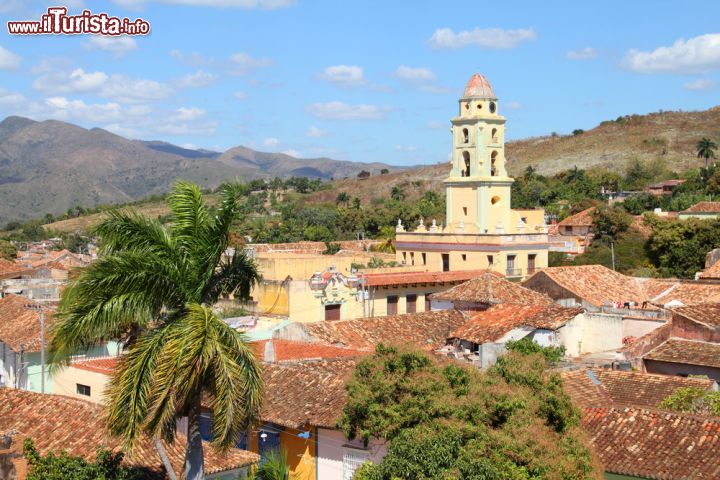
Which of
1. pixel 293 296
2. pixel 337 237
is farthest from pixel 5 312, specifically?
pixel 337 237

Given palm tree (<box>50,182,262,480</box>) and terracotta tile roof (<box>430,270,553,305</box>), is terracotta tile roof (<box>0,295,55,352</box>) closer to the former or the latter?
terracotta tile roof (<box>430,270,553,305</box>)

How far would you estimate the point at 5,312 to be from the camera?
28641 millimetres

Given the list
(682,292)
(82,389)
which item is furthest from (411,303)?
(82,389)

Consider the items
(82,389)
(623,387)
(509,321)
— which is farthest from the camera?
(509,321)

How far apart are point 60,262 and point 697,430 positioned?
44.1 m

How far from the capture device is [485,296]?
93.4ft

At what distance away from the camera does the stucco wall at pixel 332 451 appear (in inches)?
581

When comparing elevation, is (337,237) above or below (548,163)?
below

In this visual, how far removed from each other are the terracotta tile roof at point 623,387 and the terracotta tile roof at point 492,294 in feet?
33.3

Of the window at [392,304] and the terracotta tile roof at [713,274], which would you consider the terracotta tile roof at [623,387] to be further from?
the terracotta tile roof at [713,274]

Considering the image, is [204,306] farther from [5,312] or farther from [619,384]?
[5,312]

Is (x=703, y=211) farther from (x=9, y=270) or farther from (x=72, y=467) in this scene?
(x=72, y=467)

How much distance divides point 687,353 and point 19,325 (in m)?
17.4

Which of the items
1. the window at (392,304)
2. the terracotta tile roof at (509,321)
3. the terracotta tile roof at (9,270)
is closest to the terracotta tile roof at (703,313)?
the terracotta tile roof at (509,321)
